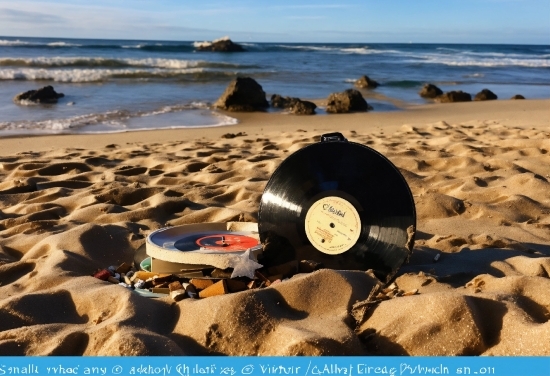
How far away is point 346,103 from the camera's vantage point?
1019cm

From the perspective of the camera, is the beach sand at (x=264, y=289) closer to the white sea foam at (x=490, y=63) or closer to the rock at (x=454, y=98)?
the rock at (x=454, y=98)

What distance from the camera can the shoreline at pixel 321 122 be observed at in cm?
694

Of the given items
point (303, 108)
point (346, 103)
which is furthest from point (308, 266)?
point (346, 103)

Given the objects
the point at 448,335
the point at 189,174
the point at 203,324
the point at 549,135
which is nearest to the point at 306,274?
the point at 203,324

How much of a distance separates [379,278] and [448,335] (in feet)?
1.92

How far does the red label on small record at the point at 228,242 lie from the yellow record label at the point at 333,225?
33cm

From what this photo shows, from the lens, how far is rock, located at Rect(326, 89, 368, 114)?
10.2 meters

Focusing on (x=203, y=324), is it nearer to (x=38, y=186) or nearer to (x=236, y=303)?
(x=236, y=303)

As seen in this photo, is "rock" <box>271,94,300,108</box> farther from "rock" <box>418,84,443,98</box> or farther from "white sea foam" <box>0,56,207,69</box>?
"white sea foam" <box>0,56,207,69</box>

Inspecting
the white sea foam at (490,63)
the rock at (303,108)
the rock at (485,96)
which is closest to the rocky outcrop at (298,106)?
the rock at (303,108)

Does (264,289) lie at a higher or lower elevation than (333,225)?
lower

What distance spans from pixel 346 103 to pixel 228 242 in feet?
25.2

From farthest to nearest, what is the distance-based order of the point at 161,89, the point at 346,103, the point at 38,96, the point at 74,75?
the point at 74,75
the point at 161,89
the point at 38,96
the point at 346,103

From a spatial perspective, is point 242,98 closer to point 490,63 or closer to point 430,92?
point 430,92
